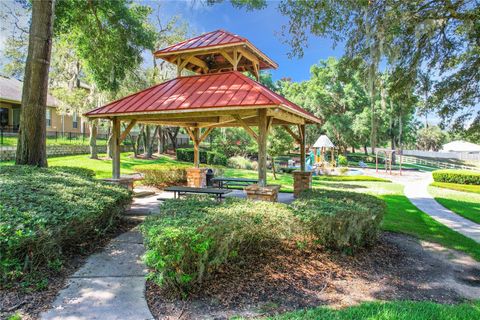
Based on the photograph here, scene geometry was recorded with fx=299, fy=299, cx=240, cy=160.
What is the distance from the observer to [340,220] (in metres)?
5.14

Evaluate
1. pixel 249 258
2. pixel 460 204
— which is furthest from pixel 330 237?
pixel 460 204

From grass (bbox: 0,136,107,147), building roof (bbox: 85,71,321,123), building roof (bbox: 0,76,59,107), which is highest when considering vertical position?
building roof (bbox: 0,76,59,107)

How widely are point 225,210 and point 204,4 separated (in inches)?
290

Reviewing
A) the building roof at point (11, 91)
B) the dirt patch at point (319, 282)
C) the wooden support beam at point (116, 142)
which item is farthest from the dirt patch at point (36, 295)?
the building roof at point (11, 91)

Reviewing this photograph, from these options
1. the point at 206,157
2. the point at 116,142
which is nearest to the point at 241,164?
the point at 206,157

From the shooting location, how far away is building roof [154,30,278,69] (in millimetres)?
8367

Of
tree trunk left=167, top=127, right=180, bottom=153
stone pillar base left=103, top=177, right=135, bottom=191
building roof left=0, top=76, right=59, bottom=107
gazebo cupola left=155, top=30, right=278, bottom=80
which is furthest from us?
tree trunk left=167, top=127, right=180, bottom=153

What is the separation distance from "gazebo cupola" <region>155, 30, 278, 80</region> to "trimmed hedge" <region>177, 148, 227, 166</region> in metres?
15.7

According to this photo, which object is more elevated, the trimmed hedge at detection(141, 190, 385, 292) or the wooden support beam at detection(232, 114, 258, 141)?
the wooden support beam at detection(232, 114, 258, 141)

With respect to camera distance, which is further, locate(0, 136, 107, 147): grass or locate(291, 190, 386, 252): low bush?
locate(0, 136, 107, 147): grass

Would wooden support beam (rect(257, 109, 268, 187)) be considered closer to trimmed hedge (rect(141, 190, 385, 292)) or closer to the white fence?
trimmed hedge (rect(141, 190, 385, 292))

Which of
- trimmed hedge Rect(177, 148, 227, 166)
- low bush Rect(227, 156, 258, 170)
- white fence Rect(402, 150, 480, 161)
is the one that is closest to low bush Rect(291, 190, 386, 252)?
low bush Rect(227, 156, 258, 170)

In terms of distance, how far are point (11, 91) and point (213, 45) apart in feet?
76.9

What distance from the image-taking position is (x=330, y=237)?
5344mm
